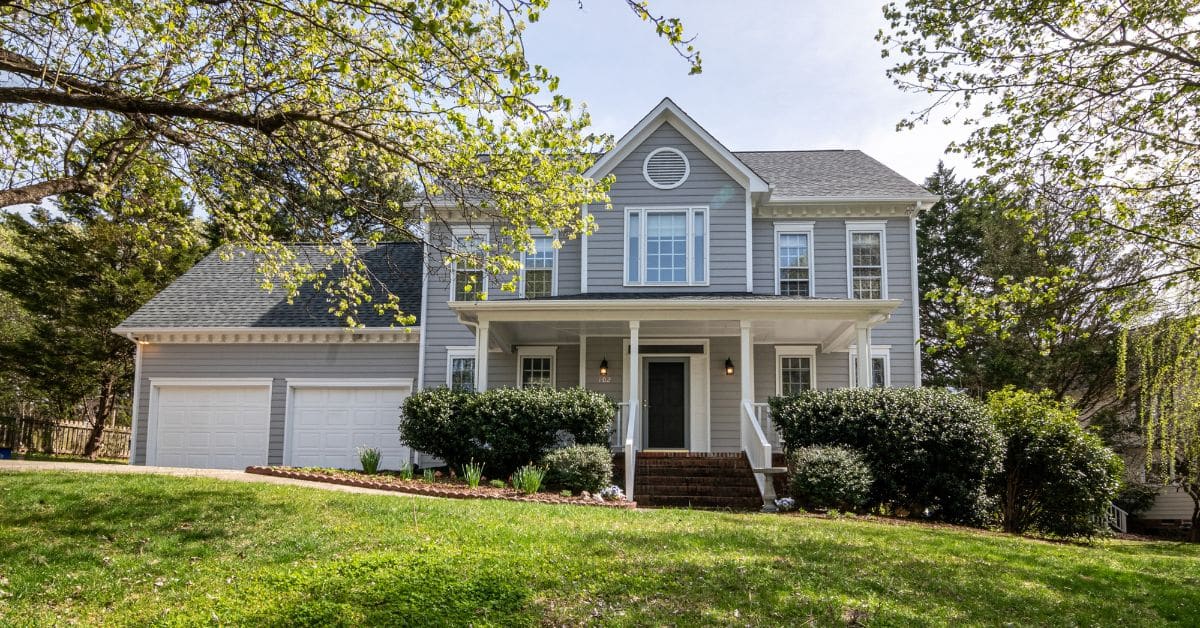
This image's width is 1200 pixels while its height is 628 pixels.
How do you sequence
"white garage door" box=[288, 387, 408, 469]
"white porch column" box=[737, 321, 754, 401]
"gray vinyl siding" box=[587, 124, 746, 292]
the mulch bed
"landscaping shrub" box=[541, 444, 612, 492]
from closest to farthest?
the mulch bed < "landscaping shrub" box=[541, 444, 612, 492] < "white porch column" box=[737, 321, 754, 401] < "gray vinyl siding" box=[587, 124, 746, 292] < "white garage door" box=[288, 387, 408, 469]

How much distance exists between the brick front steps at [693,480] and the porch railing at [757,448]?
0.62 feet

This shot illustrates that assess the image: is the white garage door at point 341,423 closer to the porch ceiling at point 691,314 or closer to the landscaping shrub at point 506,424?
the porch ceiling at point 691,314

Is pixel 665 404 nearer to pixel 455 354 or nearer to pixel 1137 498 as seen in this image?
pixel 455 354

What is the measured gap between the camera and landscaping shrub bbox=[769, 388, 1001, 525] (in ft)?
37.8

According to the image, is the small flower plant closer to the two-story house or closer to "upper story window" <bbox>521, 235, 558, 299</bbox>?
the two-story house

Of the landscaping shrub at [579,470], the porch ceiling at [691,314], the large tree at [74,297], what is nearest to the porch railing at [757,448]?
the porch ceiling at [691,314]

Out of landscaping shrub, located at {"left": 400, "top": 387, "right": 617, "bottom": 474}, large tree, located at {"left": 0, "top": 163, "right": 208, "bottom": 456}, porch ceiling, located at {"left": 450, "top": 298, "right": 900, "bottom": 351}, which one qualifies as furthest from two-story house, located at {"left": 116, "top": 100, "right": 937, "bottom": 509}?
large tree, located at {"left": 0, "top": 163, "right": 208, "bottom": 456}

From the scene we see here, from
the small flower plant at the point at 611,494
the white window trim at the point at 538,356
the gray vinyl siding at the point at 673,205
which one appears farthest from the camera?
the white window trim at the point at 538,356

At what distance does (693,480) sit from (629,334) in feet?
12.8

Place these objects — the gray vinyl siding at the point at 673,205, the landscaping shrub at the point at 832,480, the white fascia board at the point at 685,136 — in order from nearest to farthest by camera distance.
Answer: the landscaping shrub at the point at 832,480 → the white fascia board at the point at 685,136 → the gray vinyl siding at the point at 673,205

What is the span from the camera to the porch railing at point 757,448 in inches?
463

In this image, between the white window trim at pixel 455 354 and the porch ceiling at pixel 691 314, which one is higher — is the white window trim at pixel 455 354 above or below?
below

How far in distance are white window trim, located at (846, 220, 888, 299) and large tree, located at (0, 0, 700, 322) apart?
8.08 m

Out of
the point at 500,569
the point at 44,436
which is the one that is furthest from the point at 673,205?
the point at 44,436
